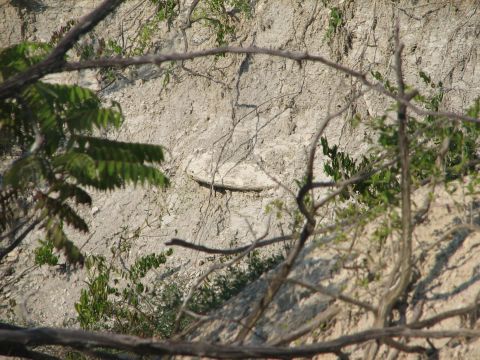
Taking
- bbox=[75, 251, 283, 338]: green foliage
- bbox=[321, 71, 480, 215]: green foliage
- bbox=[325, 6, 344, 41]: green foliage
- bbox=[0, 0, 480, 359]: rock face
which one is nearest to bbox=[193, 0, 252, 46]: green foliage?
bbox=[0, 0, 480, 359]: rock face

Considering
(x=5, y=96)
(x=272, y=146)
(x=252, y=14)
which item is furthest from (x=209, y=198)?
(x=5, y=96)

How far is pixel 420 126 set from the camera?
20.0 ft

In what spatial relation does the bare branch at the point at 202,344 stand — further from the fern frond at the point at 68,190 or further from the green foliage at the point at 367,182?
the green foliage at the point at 367,182

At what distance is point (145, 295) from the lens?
8.04 meters

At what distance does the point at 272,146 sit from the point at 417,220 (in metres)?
3.44

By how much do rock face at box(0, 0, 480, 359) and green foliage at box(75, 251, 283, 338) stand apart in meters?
0.37

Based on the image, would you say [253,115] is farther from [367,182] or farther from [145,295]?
[367,182]

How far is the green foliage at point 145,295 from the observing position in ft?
23.0

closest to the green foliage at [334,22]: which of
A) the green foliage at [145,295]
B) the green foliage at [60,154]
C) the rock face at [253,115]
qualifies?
the rock face at [253,115]

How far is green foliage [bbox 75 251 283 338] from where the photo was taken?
23.0 ft

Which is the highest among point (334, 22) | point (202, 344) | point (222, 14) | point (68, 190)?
point (222, 14)

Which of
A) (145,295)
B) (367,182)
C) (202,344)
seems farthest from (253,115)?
(202,344)

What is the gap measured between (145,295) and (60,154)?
318 centimetres

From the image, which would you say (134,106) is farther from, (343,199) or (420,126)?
(420,126)
